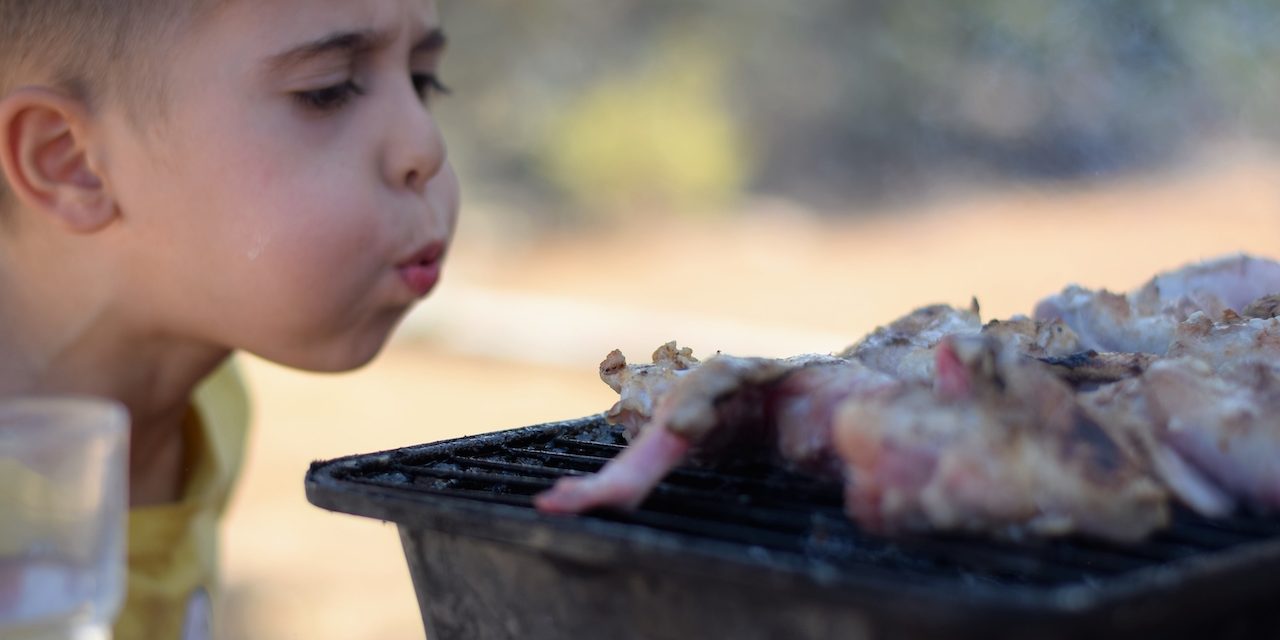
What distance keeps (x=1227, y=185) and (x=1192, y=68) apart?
1.15 m

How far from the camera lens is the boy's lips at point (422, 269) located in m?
2.35

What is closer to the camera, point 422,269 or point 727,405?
point 727,405

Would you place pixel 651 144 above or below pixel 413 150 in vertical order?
above

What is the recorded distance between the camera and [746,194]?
13969mm

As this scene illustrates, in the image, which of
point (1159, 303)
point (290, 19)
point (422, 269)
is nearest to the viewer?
point (1159, 303)

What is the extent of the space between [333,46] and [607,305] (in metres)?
8.68

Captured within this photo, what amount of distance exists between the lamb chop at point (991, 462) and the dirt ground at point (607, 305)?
441 cm

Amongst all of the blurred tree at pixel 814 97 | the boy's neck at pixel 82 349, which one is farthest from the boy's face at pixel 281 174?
the blurred tree at pixel 814 97

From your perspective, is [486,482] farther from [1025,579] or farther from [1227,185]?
[1227,185]

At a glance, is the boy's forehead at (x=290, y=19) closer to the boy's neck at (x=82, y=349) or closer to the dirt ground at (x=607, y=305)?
the boy's neck at (x=82, y=349)

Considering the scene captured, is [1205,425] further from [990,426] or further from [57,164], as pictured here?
[57,164]

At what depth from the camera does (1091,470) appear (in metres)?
1.17

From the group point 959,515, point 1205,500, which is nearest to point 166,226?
point 959,515

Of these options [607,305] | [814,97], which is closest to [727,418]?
[607,305]
